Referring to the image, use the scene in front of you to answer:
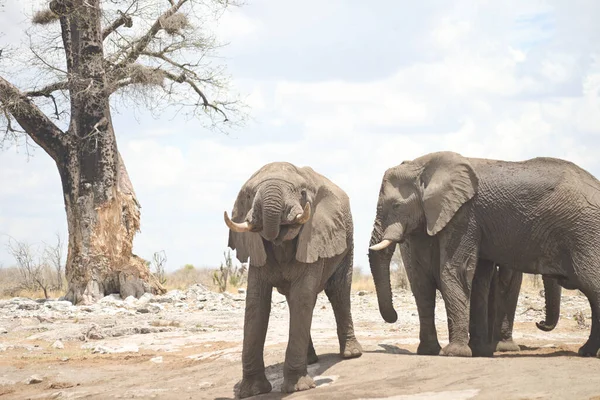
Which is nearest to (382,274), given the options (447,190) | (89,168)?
(447,190)

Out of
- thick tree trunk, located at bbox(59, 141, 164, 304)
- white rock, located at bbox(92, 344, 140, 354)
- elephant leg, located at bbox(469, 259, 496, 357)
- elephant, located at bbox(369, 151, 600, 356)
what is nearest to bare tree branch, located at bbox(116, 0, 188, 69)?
thick tree trunk, located at bbox(59, 141, 164, 304)

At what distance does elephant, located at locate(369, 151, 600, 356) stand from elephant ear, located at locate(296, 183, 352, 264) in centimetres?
144

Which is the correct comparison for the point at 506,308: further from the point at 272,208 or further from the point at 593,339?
the point at 272,208

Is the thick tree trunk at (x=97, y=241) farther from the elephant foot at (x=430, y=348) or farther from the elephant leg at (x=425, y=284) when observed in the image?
the elephant foot at (x=430, y=348)

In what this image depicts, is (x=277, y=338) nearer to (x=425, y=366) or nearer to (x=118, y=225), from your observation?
(x=425, y=366)

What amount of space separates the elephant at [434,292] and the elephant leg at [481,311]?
6cm

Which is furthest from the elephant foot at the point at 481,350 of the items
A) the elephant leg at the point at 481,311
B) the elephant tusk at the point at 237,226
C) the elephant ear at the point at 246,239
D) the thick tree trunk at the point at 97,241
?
the thick tree trunk at the point at 97,241

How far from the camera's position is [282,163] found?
1011 cm

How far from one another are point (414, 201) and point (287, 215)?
2978 mm

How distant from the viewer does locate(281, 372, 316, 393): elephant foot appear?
1001cm

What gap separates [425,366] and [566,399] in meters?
2.43

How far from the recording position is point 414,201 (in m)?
12.2

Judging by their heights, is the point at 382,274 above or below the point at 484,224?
below

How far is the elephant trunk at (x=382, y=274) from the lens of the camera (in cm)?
1208
